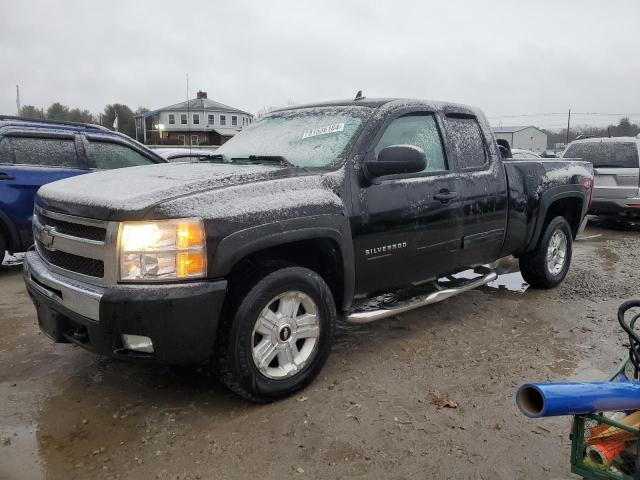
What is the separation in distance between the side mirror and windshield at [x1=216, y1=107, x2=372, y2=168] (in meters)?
0.25

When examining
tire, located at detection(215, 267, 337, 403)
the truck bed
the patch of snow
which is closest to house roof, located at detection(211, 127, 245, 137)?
the truck bed

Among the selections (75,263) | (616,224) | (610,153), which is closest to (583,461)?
(75,263)

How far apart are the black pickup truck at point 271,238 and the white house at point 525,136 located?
76281 millimetres

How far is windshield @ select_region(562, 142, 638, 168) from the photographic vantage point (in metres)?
10.2

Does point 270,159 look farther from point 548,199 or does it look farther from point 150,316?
point 548,199

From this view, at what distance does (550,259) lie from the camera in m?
5.93

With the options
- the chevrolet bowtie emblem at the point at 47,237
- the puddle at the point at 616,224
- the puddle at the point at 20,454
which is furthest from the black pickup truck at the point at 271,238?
the puddle at the point at 616,224

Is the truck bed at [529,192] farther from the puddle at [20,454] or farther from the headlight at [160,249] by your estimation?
the puddle at [20,454]

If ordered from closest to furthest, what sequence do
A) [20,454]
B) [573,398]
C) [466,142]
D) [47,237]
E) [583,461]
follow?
[573,398]
[583,461]
[20,454]
[47,237]
[466,142]

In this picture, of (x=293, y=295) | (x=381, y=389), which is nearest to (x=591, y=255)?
(x=381, y=389)

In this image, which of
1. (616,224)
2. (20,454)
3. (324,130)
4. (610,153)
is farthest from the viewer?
(616,224)

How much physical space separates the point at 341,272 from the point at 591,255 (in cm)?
609

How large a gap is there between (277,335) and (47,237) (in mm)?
1512

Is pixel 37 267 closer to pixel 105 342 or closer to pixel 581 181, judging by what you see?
pixel 105 342
